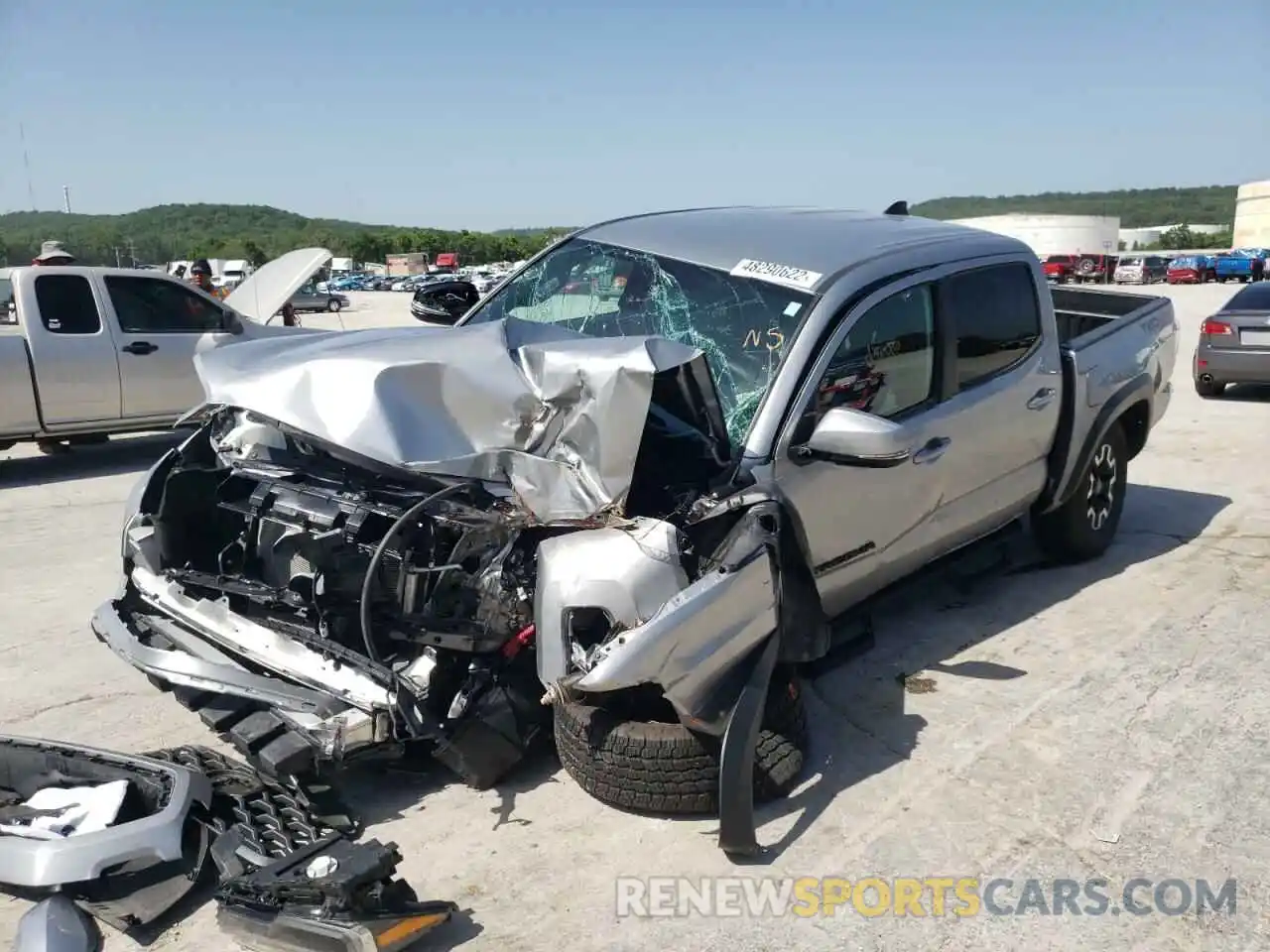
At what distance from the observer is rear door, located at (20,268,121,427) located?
28.8 feet

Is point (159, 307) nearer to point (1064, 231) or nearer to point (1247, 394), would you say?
point (1247, 394)

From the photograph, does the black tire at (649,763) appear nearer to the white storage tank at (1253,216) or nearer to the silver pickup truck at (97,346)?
the silver pickup truck at (97,346)

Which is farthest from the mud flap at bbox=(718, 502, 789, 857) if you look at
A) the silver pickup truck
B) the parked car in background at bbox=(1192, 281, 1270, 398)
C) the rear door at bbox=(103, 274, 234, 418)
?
the parked car in background at bbox=(1192, 281, 1270, 398)

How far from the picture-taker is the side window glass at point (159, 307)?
9.30 meters

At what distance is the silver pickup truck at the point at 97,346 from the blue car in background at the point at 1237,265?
159ft

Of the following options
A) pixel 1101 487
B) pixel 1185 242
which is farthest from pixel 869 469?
pixel 1185 242

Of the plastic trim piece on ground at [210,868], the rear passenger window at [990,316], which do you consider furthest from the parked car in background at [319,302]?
→ the plastic trim piece on ground at [210,868]

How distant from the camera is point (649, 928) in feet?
9.34

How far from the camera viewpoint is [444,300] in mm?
5781

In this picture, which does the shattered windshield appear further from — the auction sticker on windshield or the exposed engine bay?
the exposed engine bay

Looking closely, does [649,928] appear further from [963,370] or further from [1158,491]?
[1158,491]

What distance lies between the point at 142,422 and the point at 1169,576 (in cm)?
831

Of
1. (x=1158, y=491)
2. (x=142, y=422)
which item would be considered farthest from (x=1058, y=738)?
(x=142, y=422)

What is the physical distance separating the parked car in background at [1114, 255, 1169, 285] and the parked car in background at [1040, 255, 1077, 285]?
224 cm
